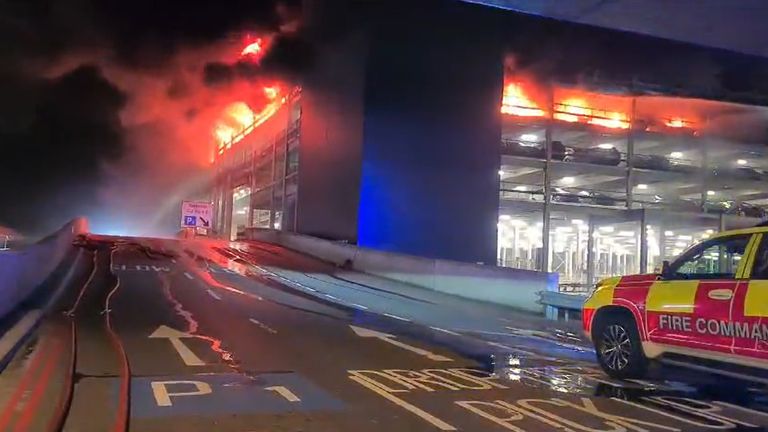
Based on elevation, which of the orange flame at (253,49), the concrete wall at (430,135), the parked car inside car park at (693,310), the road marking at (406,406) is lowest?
the road marking at (406,406)

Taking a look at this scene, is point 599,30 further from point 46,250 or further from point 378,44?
point 46,250

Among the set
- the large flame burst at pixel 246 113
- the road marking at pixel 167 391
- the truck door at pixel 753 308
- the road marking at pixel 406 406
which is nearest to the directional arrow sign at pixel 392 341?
the road marking at pixel 406 406

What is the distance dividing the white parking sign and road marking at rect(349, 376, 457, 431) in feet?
93.9

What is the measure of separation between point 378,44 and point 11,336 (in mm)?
21964

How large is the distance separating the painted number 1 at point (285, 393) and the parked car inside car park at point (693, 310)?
3426 mm

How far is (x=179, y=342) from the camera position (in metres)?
8.38

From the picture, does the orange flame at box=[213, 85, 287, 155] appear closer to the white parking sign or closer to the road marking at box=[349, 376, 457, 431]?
the white parking sign

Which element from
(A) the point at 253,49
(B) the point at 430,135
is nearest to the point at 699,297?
(B) the point at 430,135

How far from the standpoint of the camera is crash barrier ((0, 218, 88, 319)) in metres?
9.73

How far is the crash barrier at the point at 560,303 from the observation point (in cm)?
1397

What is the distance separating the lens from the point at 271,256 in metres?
24.3

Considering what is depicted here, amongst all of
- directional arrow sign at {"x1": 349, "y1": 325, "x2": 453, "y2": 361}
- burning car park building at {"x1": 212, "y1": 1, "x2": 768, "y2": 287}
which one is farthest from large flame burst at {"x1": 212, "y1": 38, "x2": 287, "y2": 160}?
directional arrow sign at {"x1": 349, "y1": 325, "x2": 453, "y2": 361}

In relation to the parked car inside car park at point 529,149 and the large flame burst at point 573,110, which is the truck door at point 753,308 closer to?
the large flame burst at point 573,110

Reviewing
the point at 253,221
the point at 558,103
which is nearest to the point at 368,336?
the point at 558,103
